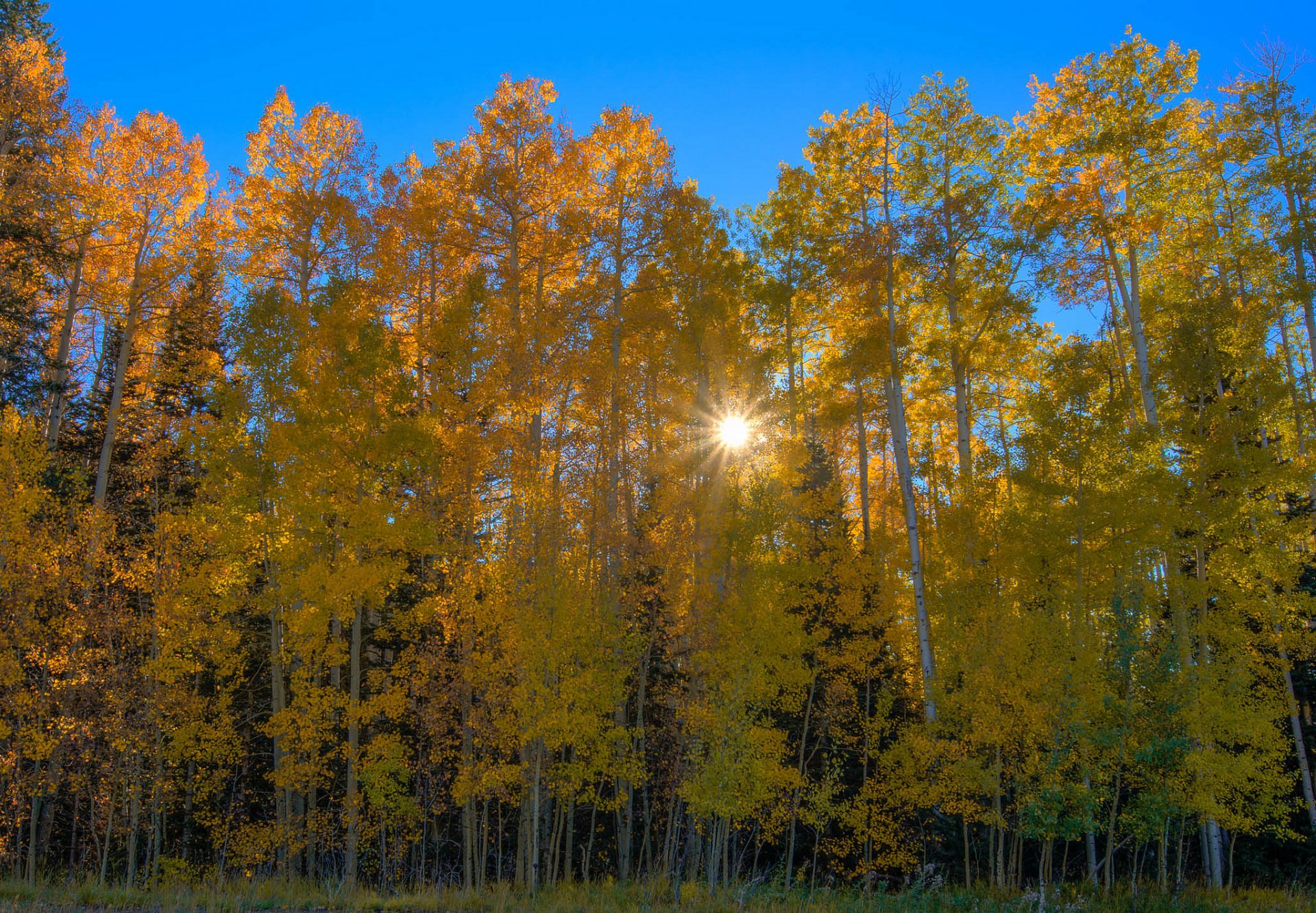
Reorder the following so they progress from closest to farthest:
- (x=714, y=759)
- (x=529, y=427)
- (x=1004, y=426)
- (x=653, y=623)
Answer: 1. (x=714, y=759)
2. (x=529, y=427)
3. (x=653, y=623)
4. (x=1004, y=426)

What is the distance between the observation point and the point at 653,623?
56.6 ft

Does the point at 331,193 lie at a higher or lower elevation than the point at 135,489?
higher

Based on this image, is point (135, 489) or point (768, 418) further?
point (768, 418)

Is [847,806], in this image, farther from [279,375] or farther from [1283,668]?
[279,375]

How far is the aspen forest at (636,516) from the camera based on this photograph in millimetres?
13766

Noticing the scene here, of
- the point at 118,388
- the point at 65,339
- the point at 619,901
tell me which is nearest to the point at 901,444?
the point at 619,901

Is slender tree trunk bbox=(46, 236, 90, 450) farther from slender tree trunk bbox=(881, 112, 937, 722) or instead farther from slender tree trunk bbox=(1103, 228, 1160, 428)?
slender tree trunk bbox=(1103, 228, 1160, 428)

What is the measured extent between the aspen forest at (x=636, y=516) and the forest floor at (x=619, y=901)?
2.32 ft

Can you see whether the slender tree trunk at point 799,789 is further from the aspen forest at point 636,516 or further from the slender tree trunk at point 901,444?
the slender tree trunk at point 901,444

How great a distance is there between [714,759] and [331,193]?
44.1 ft

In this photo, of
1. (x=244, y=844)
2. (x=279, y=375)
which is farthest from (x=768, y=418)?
(x=244, y=844)

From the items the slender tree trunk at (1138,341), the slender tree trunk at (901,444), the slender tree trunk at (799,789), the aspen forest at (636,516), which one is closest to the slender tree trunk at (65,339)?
the aspen forest at (636,516)

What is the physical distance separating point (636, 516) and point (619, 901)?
7012mm

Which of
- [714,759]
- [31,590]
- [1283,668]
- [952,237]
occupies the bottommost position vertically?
[714,759]
